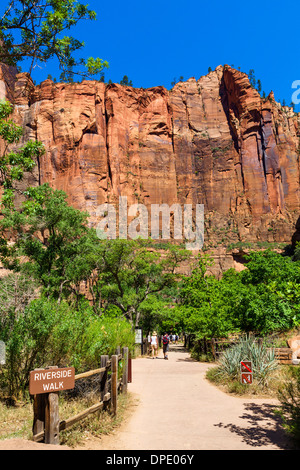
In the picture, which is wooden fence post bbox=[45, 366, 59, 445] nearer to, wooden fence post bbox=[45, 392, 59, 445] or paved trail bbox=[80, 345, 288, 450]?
wooden fence post bbox=[45, 392, 59, 445]

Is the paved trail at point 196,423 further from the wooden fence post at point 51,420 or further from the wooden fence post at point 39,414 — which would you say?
the wooden fence post at point 39,414

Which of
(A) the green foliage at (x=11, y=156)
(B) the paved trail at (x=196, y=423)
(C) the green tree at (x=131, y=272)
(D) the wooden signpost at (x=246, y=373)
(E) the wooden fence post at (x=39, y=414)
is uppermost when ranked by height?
(A) the green foliage at (x=11, y=156)

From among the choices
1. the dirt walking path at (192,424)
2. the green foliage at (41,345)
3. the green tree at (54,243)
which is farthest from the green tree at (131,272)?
the green foliage at (41,345)

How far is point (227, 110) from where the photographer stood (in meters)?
89.7

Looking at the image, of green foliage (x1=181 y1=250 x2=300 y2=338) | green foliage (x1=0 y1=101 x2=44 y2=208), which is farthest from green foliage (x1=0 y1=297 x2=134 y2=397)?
green foliage (x1=181 y1=250 x2=300 y2=338)

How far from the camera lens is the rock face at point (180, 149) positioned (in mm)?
72250

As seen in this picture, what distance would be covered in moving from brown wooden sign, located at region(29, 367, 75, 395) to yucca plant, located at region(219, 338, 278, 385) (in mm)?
6757

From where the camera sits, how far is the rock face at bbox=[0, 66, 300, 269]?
237 feet

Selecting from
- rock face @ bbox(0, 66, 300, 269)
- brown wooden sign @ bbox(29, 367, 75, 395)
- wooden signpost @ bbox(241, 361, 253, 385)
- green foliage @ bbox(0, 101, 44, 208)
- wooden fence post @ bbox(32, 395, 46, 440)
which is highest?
rock face @ bbox(0, 66, 300, 269)

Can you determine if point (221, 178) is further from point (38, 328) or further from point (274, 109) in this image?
point (38, 328)

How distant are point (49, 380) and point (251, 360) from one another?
7.39m

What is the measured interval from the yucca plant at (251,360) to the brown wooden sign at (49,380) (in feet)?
22.2
